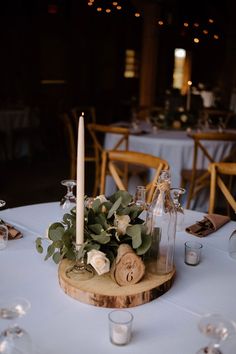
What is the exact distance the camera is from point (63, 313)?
109 centimetres

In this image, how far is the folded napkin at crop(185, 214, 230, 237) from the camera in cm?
165

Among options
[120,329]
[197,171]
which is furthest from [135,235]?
[197,171]

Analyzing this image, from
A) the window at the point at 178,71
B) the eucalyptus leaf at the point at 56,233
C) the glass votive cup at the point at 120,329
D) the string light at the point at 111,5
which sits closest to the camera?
the glass votive cup at the point at 120,329

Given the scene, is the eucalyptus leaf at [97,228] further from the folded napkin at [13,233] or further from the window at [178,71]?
the window at [178,71]

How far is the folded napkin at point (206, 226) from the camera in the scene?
5.42 ft

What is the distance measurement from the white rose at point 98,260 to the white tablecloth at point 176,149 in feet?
8.96

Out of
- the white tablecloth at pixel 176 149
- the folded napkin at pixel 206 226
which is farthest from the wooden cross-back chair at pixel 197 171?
the folded napkin at pixel 206 226

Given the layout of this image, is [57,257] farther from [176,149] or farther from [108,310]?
[176,149]

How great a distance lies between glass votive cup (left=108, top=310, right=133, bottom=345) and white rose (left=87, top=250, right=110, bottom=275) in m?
0.17

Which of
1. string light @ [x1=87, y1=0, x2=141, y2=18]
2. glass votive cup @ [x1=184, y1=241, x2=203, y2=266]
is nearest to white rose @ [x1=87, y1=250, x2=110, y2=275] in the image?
glass votive cup @ [x1=184, y1=241, x2=203, y2=266]

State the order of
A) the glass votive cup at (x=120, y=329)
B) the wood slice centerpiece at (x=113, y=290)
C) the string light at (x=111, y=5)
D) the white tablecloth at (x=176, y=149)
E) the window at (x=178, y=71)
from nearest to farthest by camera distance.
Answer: the glass votive cup at (x=120, y=329) → the wood slice centerpiece at (x=113, y=290) → the white tablecloth at (x=176, y=149) → the string light at (x=111, y=5) → the window at (x=178, y=71)

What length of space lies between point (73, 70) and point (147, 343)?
8.09 meters

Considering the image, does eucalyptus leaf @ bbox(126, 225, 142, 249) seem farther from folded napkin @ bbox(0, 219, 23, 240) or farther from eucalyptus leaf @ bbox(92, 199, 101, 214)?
folded napkin @ bbox(0, 219, 23, 240)

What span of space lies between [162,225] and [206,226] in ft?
1.55
